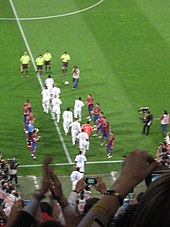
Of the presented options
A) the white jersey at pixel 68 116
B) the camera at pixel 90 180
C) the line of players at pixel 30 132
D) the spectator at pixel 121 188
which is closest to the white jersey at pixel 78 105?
the white jersey at pixel 68 116

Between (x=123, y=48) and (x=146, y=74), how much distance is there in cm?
312

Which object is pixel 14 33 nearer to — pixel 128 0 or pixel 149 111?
pixel 128 0

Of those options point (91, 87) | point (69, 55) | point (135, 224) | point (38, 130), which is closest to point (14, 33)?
point (69, 55)

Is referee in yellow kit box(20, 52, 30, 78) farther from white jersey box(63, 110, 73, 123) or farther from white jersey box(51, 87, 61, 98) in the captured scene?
white jersey box(63, 110, 73, 123)

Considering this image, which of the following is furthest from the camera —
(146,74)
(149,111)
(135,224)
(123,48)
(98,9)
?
(98,9)

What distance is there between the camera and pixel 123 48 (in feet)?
115

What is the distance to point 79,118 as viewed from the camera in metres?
27.8

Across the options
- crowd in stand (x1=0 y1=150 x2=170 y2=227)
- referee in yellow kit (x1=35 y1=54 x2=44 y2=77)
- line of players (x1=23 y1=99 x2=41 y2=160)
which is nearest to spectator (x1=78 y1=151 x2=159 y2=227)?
crowd in stand (x1=0 y1=150 x2=170 y2=227)

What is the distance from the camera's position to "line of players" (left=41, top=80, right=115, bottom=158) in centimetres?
2502

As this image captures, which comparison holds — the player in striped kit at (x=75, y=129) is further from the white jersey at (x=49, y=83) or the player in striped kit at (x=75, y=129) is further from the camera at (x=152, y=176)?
the camera at (x=152, y=176)

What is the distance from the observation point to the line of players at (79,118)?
2502 centimetres

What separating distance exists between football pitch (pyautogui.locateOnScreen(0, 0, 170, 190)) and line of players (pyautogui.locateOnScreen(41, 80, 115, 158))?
1.15 ft

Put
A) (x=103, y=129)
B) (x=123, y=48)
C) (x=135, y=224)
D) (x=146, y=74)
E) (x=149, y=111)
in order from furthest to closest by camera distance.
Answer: (x=123, y=48) → (x=146, y=74) → (x=149, y=111) → (x=103, y=129) → (x=135, y=224)

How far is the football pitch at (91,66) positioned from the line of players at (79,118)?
35 centimetres
